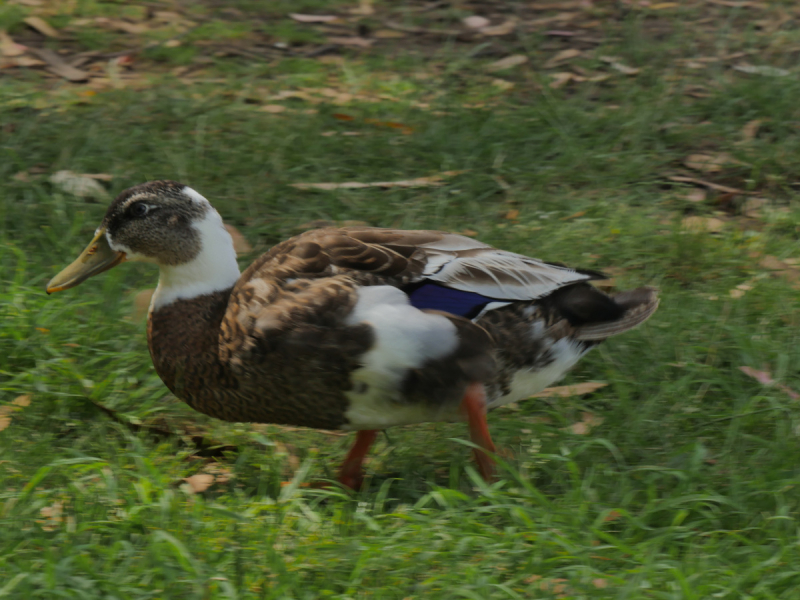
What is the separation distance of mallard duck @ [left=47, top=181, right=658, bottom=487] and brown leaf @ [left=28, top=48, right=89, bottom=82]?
2.64 m

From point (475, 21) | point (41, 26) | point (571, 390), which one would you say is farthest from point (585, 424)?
point (41, 26)

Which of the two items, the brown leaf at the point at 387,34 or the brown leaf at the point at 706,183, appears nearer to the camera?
the brown leaf at the point at 706,183

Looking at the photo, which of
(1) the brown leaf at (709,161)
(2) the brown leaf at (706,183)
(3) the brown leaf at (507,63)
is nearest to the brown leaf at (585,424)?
(2) the brown leaf at (706,183)

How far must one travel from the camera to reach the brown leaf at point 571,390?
326cm

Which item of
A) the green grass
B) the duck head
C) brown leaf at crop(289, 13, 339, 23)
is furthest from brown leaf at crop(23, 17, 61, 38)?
the duck head

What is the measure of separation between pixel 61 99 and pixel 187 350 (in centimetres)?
275

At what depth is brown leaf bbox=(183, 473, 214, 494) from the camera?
279cm

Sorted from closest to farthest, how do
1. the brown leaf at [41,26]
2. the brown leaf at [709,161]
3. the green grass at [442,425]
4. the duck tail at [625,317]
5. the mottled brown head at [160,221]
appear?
the green grass at [442,425] → the mottled brown head at [160,221] → the duck tail at [625,317] → the brown leaf at [709,161] → the brown leaf at [41,26]

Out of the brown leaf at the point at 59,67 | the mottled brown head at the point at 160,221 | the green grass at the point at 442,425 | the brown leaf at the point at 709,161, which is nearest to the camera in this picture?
the green grass at the point at 442,425

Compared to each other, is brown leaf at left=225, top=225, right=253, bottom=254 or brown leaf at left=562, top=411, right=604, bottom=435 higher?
brown leaf at left=225, top=225, right=253, bottom=254

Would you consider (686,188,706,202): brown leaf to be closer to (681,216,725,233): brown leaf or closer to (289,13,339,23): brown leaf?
(681,216,725,233): brown leaf

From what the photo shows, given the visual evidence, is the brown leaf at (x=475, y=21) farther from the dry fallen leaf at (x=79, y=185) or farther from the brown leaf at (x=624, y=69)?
the dry fallen leaf at (x=79, y=185)

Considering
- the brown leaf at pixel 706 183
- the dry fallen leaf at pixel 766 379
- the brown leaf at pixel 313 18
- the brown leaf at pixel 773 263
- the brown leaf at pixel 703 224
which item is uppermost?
the brown leaf at pixel 313 18

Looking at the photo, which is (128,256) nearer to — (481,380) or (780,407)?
(481,380)
